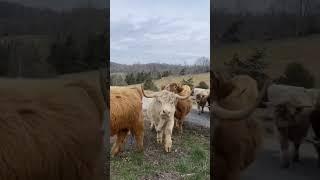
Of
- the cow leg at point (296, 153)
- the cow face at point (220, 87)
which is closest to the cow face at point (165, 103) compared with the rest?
the cow face at point (220, 87)

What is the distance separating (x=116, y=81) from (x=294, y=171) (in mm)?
2090

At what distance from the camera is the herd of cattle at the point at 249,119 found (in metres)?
2.60

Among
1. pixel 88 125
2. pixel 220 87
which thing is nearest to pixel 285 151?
pixel 220 87

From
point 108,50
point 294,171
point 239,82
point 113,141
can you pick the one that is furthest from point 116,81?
point 294,171

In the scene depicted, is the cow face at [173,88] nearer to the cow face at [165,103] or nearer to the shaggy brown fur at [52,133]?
the cow face at [165,103]

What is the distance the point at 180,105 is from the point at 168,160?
577 millimetres

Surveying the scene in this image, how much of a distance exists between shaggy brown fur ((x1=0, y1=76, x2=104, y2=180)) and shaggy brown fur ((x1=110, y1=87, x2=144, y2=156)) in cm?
148

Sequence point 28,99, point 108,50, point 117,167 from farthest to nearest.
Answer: point 117,167 → point 108,50 → point 28,99

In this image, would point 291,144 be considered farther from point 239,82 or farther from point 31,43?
point 31,43

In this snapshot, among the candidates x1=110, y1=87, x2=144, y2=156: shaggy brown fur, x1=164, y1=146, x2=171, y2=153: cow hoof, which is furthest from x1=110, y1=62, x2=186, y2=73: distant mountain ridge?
x1=164, y1=146, x2=171, y2=153: cow hoof

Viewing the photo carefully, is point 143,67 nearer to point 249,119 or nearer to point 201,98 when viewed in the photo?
point 201,98

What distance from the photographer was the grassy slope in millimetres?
2555

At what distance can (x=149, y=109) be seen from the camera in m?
4.45

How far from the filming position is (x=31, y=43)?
259 centimetres
